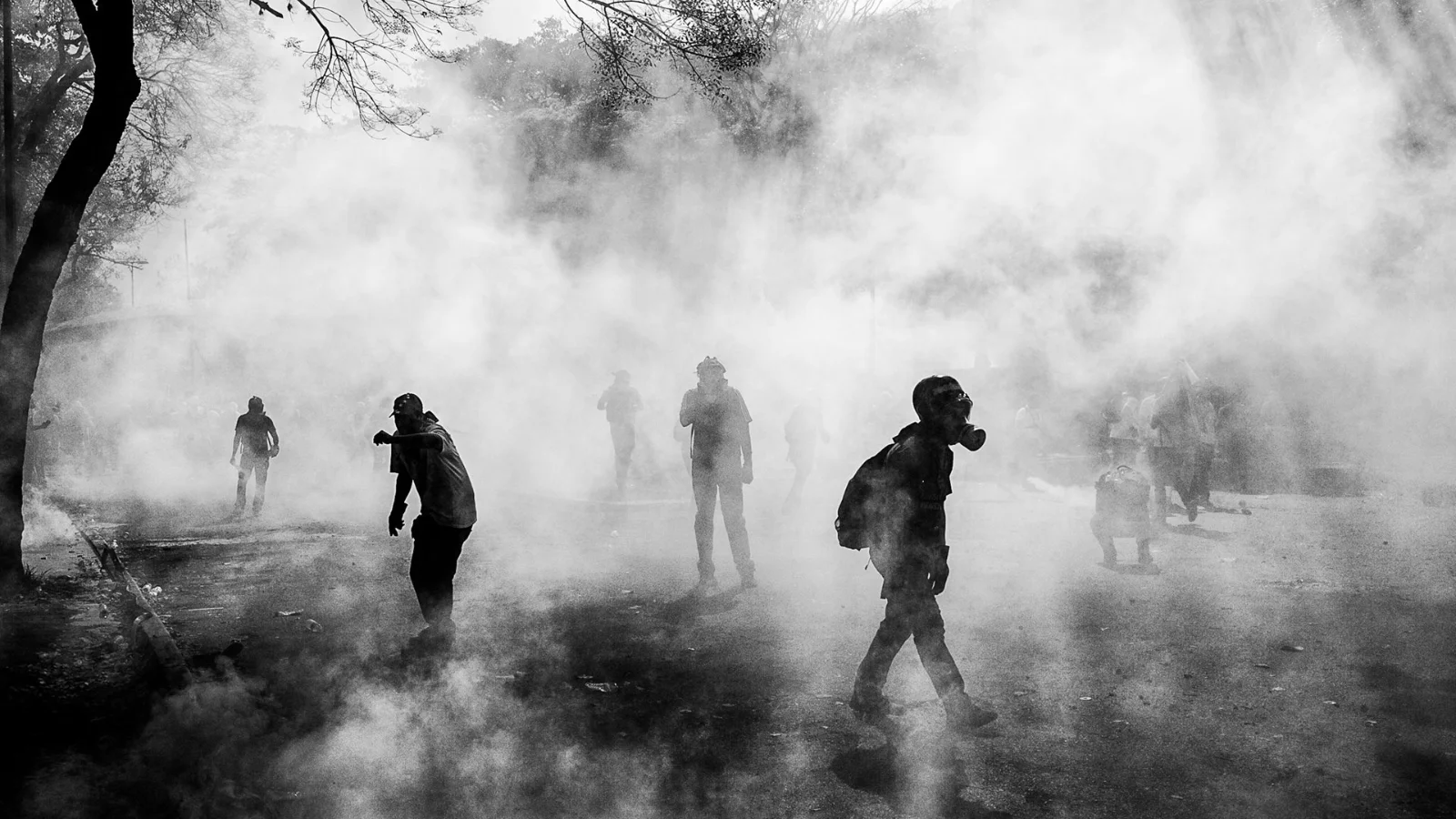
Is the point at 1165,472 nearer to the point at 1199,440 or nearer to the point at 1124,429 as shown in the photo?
the point at 1199,440

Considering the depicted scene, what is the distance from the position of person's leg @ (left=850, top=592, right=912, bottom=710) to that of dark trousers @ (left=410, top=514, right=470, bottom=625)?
2.55m

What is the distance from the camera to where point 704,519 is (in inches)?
299

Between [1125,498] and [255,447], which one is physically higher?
[255,447]

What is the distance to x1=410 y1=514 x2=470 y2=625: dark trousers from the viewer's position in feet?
19.4

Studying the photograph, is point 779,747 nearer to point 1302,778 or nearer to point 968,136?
point 1302,778

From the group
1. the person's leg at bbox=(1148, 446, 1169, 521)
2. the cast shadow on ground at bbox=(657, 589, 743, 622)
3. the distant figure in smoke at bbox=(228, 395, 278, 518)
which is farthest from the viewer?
the distant figure in smoke at bbox=(228, 395, 278, 518)

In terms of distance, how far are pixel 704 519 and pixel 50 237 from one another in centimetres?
540

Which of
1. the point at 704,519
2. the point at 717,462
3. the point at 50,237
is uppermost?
the point at 50,237

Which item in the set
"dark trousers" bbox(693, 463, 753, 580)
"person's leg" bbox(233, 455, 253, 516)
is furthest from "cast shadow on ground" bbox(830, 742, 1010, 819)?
"person's leg" bbox(233, 455, 253, 516)

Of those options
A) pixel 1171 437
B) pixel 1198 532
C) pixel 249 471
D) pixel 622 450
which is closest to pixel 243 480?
pixel 249 471

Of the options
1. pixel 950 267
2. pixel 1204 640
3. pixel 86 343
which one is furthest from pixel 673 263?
pixel 86 343

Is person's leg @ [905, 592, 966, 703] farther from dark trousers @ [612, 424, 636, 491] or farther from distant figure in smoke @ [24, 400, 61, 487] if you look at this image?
distant figure in smoke @ [24, 400, 61, 487]

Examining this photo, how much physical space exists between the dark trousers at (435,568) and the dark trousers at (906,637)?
8.44 ft

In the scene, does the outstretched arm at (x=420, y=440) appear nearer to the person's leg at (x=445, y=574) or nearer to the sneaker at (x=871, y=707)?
the person's leg at (x=445, y=574)
